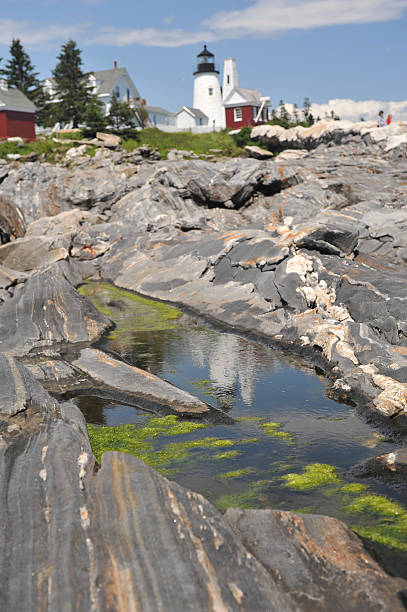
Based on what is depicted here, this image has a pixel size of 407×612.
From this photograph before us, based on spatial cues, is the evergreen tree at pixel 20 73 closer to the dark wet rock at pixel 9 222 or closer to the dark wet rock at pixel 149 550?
the dark wet rock at pixel 9 222

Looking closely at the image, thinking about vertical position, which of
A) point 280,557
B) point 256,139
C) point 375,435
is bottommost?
point 375,435

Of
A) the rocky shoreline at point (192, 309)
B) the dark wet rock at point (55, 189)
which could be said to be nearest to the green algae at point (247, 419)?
the rocky shoreline at point (192, 309)

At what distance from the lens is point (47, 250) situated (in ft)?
114

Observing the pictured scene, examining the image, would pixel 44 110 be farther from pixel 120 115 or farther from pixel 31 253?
pixel 31 253

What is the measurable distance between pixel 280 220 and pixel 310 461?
3109 cm

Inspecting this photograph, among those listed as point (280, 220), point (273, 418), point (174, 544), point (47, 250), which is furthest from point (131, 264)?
point (174, 544)

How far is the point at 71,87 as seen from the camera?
73625 mm

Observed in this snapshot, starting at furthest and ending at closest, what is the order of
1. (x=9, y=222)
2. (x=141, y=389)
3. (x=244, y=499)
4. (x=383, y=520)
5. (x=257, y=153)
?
(x=257, y=153) → (x=9, y=222) → (x=141, y=389) → (x=244, y=499) → (x=383, y=520)

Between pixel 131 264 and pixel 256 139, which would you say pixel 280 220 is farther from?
pixel 256 139

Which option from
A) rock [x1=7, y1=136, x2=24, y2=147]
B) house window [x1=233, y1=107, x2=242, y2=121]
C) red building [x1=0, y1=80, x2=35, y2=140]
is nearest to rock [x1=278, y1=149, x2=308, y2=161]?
house window [x1=233, y1=107, x2=242, y2=121]

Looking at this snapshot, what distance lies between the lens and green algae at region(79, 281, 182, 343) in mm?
22469

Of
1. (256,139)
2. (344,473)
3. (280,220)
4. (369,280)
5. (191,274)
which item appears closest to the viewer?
(344,473)

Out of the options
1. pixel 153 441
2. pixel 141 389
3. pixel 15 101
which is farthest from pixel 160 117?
pixel 153 441

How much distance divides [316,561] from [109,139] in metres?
64.3
